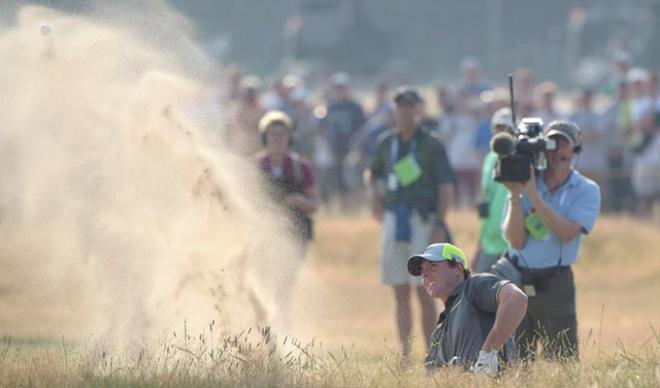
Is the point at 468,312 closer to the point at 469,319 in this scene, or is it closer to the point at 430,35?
the point at 469,319

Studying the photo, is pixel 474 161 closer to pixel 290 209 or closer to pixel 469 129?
pixel 469 129

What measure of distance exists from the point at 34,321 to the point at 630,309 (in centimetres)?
695

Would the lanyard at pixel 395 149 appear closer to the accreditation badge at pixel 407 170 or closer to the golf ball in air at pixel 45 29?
the accreditation badge at pixel 407 170

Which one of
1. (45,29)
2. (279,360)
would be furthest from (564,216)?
(45,29)

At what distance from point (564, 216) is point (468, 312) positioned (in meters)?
1.84

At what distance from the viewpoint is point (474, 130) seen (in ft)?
77.3

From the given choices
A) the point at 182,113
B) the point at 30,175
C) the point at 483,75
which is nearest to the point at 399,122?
the point at 182,113

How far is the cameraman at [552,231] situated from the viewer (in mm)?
10023

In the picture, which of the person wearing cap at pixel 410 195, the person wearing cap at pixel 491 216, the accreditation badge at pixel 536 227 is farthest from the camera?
the person wearing cap at pixel 410 195

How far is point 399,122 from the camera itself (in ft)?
43.1

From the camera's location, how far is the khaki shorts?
1302cm

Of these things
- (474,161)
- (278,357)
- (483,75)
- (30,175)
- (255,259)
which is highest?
(483,75)

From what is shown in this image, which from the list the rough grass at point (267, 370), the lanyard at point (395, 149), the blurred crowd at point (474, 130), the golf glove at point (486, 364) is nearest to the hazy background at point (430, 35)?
the blurred crowd at point (474, 130)

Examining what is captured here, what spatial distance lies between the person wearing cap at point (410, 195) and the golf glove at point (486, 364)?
14.9ft
